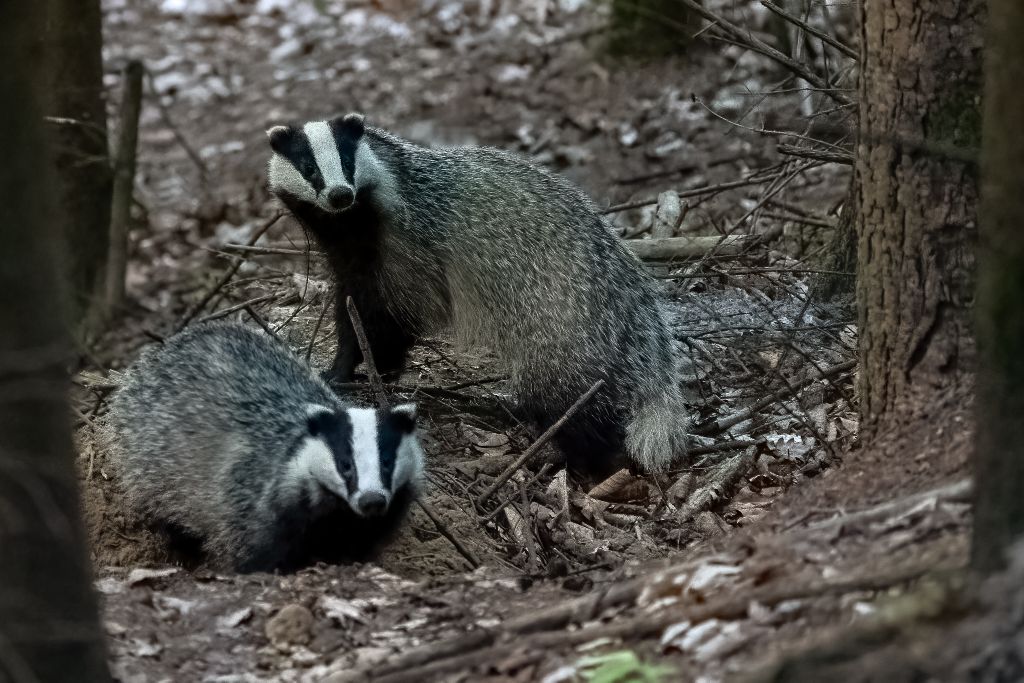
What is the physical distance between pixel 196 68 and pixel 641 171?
5440 mm

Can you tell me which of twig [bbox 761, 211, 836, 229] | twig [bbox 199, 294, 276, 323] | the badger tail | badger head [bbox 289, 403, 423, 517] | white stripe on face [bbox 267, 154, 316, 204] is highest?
white stripe on face [bbox 267, 154, 316, 204]

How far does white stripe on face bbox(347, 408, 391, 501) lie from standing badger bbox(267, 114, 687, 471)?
154 cm

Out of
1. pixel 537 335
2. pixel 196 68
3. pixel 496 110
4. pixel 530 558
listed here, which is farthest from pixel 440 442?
pixel 196 68

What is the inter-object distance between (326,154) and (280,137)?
10.6 inches

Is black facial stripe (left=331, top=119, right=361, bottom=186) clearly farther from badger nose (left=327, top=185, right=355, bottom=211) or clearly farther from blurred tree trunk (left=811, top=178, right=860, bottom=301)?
blurred tree trunk (left=811, top=178, right=860, bottom=301)

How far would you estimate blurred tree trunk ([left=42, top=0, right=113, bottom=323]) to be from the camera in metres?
7.73

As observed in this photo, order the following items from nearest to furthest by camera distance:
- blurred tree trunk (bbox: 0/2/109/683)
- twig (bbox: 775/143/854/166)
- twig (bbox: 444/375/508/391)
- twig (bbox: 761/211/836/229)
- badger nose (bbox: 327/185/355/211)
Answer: blurred tree trunk (bbox: 0/2/109/683), twig (bbox: 775/143/854/166), badger nose (bbox: 327/185/355/211), twig (bbox: 444/375/508/391), twig (bbox: 761/211/836/229)

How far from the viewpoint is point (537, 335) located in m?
6.64

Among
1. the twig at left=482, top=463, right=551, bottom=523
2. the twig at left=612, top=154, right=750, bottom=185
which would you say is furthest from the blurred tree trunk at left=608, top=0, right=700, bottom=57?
the twig at left=482, top=463, right=551, bottom=523

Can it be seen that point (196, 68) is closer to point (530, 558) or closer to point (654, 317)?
point (654, 317)

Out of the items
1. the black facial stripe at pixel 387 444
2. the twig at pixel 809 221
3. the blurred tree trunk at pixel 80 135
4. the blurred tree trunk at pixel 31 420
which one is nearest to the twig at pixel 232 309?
the blurred tree trunk at pixel 80 135

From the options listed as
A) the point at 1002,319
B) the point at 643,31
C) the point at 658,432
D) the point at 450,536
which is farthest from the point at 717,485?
the point at 643,31

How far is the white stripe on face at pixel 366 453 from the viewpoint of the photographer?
15.9ft

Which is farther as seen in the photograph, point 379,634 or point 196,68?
point 196,68
